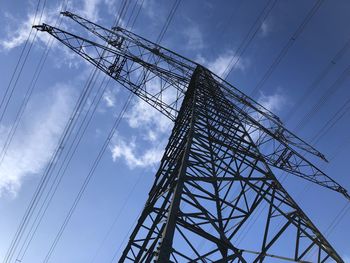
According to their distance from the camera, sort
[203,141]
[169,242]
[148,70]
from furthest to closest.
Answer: [148,70], [203,141], [169,242]

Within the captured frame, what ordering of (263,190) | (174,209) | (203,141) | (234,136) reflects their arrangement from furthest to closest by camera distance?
(234,136) → (203,141) → (263,190) → (174,209)

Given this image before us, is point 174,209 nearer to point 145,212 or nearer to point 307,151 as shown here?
point 145,212

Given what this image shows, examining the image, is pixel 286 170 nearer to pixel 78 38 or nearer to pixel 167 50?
pixel 167 50

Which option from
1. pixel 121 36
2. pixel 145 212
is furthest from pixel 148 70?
pixel 145 212

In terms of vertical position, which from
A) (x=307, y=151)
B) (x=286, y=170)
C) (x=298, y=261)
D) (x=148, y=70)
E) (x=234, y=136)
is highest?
(x=148, y=70)

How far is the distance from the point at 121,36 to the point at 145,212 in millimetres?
12162

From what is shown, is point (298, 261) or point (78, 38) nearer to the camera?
point (298, 261)

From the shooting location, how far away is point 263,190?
8.49 metres

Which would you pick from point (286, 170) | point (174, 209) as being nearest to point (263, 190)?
point (174, 209)

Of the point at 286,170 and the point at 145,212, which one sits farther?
the point at 286,170

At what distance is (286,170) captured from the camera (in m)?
→ 17.0

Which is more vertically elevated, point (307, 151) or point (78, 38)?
point (78, 38)

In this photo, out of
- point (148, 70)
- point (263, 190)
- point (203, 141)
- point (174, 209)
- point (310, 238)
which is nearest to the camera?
point (174, 209)

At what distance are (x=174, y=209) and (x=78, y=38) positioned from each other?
43.9ft
